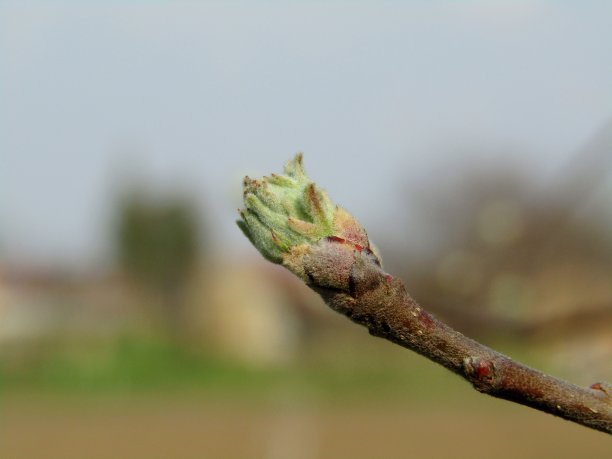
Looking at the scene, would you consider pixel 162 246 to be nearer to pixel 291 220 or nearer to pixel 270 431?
pixel 270 431

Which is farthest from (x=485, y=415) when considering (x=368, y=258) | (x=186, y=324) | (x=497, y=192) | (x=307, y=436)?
(x=368, y=258)

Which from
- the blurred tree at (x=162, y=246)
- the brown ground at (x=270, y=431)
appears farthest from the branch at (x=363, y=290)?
the blurred tree at (x=162, y=246)

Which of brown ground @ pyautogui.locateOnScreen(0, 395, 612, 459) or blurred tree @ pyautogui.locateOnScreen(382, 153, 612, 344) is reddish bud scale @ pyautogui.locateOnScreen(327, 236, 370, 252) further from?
brown ground @ pyautogui.locateOnScreen(0, 395, 612, 459)

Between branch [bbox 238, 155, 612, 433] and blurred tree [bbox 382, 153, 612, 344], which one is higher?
blurred tree [bbox 382, 153, 612, 344]

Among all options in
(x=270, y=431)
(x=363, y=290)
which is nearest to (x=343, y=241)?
(x=363, y=290)

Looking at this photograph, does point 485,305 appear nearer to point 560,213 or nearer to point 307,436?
point 560,213

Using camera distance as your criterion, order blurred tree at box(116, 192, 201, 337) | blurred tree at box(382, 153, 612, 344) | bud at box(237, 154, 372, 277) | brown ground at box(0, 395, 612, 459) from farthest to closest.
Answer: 1. blurred tree at box(116, 192, 201, 337)
2. brown ground at box(0, 395, 612, 459)
3. blurred tree at box(382, 153, 612, 344)
4. bud at box(237, 154, 372, 277)

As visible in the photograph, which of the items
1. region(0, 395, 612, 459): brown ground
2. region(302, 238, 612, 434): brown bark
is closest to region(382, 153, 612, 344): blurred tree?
region(302, 238, 612, 434): brown bark
